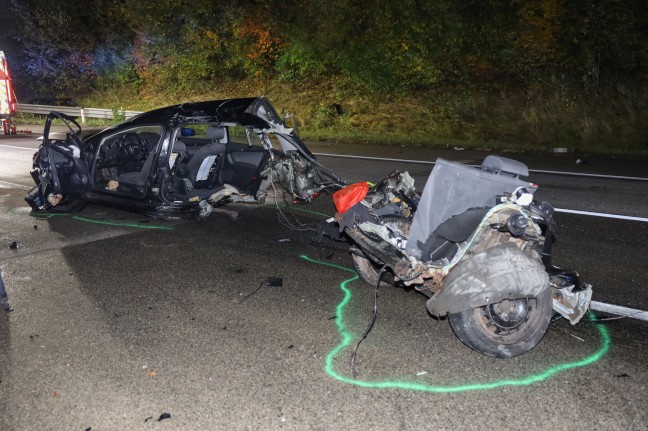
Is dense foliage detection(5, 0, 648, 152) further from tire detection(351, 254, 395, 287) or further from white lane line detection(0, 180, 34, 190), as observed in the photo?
tire detection(351, 254, 395, 287)

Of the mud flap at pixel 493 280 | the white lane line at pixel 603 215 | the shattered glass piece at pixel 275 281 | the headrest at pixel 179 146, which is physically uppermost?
the headrest at pixel 179 146

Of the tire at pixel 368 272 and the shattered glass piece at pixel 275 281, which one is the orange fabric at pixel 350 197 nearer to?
the tire at pixel 368 272

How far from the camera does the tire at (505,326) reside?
12.8 ft

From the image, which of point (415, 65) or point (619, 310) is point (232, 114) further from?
point (415, 65)

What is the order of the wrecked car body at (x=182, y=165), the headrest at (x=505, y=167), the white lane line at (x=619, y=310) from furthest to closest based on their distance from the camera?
1. the wrecked car body at (x=182, y=165)
2. the white lane line at (x=619, y=310)
3. the headrest at (x=505, y=167)

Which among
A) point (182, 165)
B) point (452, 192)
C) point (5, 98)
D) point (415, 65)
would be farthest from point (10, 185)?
point (415, 65)

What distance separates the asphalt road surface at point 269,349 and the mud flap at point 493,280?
492mm

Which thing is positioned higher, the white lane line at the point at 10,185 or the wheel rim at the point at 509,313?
the wheel rim at the point at 509,313

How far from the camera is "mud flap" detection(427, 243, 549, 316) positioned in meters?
3.70

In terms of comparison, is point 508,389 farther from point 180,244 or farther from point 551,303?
point 180,244

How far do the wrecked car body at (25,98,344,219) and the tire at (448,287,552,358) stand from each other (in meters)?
3.96

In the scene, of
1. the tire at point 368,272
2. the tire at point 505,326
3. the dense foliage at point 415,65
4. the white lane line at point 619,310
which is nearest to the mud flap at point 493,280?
the tire at point 505,326

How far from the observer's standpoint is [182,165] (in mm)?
7906

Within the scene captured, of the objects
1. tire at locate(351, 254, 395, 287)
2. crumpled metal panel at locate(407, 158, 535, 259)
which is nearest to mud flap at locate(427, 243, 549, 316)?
crumpled metal panel at locate(407, 158, 535, 259)
